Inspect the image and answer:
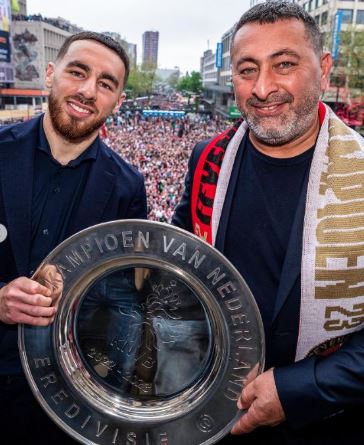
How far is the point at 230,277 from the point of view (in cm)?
136

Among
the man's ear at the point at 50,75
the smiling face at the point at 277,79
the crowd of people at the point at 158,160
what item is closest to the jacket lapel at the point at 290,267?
the smiling face at the point at 277,79

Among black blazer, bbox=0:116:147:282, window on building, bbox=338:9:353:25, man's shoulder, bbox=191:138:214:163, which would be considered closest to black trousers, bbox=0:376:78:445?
black blazer, bbox=0:116:147:282

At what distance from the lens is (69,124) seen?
6.52 ft

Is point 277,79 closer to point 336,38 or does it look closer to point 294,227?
point 294,227

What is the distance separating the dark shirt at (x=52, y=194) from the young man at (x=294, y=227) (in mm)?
571

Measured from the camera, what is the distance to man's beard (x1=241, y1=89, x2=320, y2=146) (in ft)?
5.56

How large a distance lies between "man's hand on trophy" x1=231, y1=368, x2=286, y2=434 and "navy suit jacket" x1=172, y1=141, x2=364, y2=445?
→ 0.08 feet

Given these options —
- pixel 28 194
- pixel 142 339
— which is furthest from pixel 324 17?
pixel 142 339

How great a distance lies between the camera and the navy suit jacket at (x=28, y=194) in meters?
1.84

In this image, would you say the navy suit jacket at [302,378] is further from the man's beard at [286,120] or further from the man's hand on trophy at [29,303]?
the man's hand on trophy at [29,303]

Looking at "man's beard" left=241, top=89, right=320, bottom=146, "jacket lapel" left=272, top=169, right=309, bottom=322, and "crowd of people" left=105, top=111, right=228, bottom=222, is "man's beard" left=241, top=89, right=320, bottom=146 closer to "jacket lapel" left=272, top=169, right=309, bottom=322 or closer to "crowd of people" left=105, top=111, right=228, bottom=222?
"jacket lapel" left=272, top=169, right=309, bottom=322

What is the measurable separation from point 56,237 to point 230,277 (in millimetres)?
919

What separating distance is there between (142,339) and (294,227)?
2.30ft

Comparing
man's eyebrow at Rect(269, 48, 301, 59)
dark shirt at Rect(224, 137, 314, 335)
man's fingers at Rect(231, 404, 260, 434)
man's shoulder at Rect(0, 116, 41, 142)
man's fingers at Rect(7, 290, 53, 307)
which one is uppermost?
man's eyebrow at Rect(269, 48, 301, 59)
